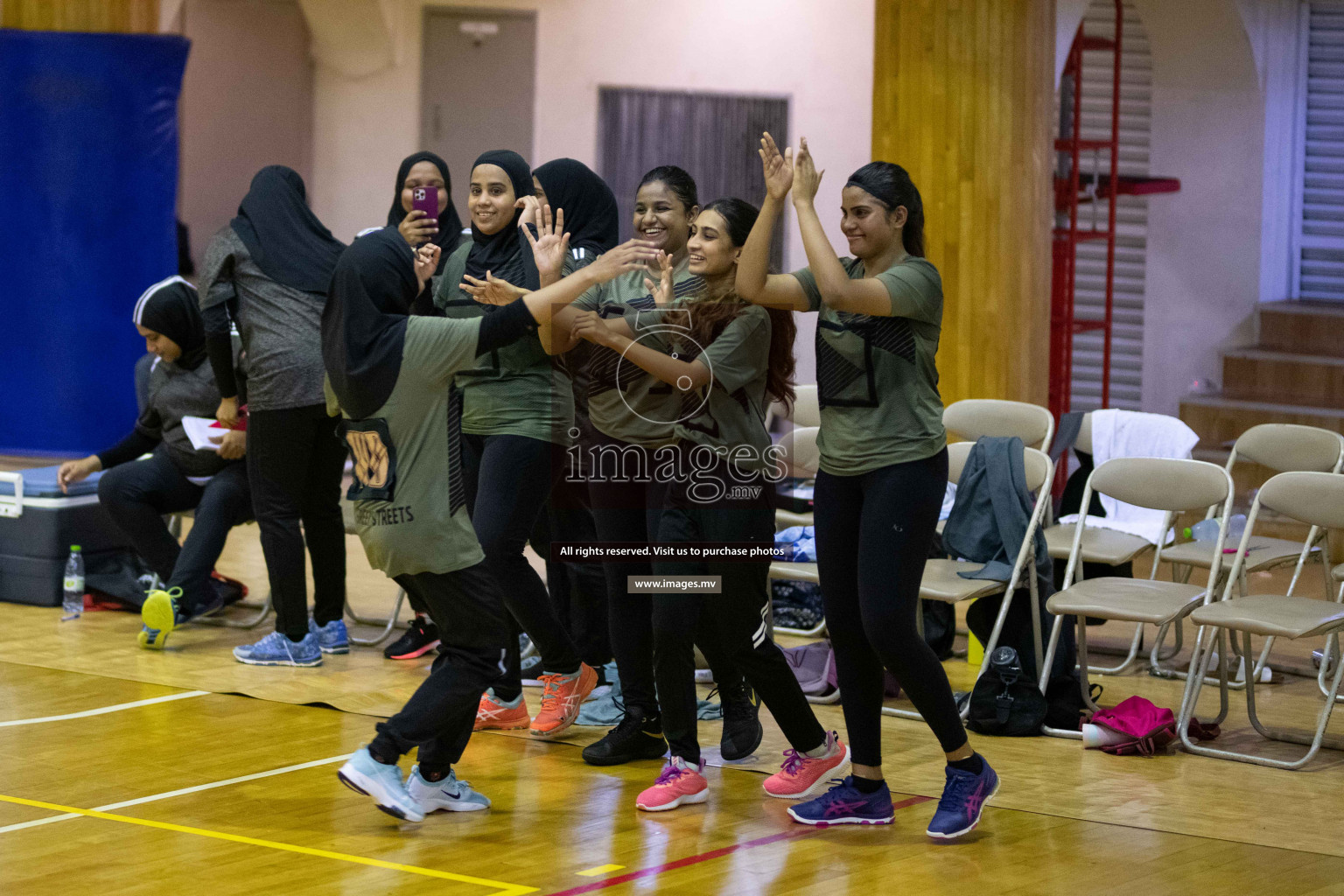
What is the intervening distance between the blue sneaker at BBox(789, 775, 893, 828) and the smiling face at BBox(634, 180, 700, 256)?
4.90ft

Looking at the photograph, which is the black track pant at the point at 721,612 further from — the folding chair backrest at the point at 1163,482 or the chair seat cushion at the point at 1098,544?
the folding chair backrest at the point at 1163,482

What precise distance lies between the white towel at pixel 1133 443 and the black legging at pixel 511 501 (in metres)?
2.55

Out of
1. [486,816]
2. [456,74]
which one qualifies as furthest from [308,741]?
[456,74]

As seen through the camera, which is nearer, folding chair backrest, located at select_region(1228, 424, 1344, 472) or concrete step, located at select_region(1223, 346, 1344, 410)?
folding chair backrest, located at select_region(1228, 424, 1344, 472)

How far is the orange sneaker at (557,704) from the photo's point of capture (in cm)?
475

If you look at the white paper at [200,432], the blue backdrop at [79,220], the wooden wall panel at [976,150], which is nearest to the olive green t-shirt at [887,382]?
the white paper at [200,432]

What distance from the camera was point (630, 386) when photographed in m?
4.20

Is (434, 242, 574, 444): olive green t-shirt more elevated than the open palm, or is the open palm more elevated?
the open palm

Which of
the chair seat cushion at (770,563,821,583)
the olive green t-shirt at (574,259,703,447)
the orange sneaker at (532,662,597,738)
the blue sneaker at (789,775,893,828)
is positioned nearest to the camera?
the blue sneaker at (789,775,893,828)

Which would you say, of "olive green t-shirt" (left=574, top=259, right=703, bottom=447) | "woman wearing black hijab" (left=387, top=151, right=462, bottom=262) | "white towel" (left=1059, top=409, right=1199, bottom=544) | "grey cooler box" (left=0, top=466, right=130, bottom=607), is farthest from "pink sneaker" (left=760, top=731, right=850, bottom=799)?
"grey cooler box" (left=0, top=466, right=130, bottom=607)

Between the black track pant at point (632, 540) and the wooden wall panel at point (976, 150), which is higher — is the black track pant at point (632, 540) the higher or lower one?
the lower one

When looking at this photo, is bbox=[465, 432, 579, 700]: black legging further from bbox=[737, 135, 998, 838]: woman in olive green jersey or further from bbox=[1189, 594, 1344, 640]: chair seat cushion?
bbox=[1189, 594, 1344, 640]: chair seat cushion

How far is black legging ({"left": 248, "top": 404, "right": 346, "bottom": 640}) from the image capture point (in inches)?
220

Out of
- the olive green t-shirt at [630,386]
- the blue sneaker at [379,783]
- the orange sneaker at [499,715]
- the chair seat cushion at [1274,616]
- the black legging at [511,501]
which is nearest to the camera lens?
the blue sneaker at [379,783]
